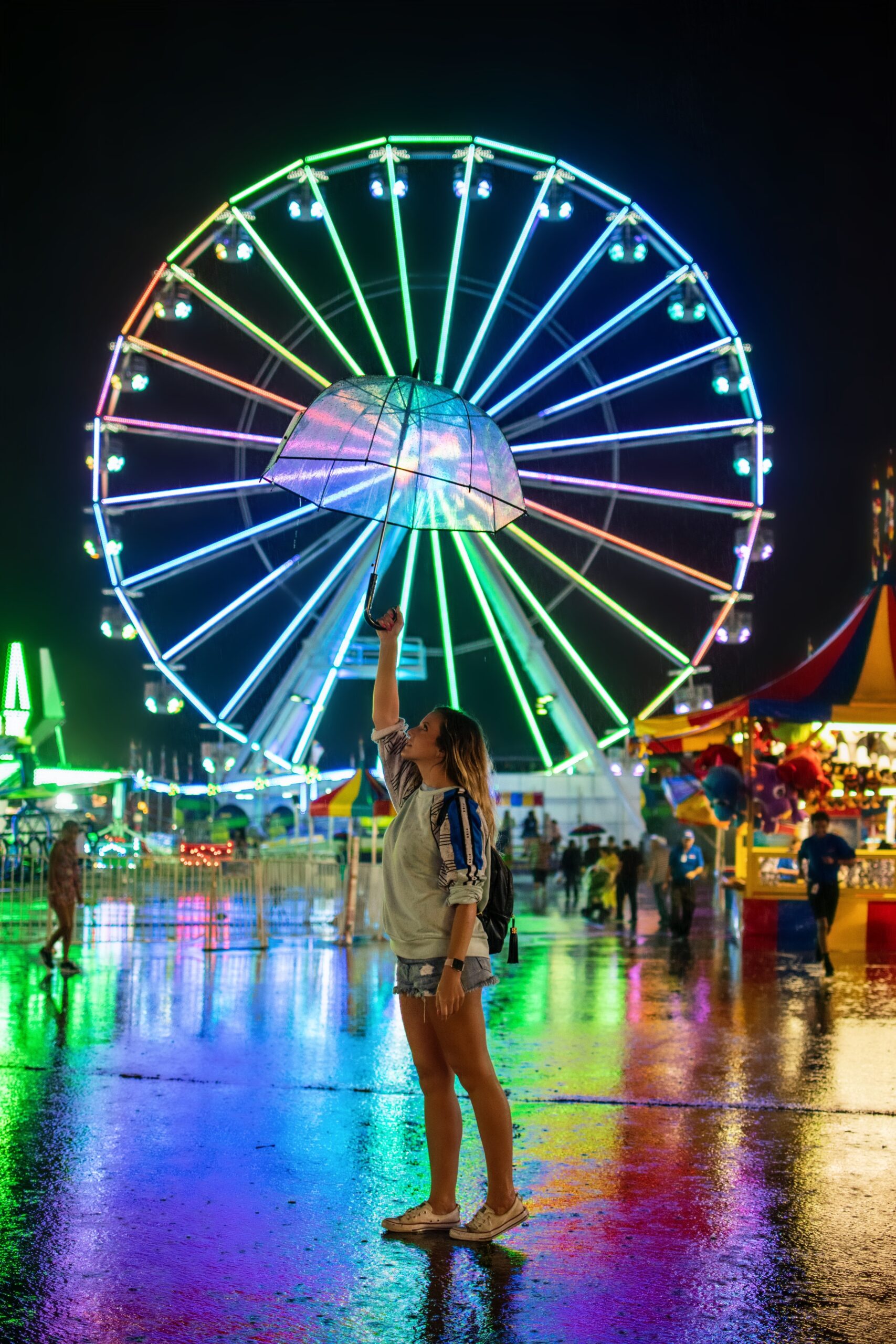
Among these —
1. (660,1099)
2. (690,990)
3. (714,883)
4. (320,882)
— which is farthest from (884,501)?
(660,1099)

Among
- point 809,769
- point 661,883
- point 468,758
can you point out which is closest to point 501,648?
point 661,883

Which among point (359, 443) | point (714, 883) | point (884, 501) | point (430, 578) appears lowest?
point (714, 883)

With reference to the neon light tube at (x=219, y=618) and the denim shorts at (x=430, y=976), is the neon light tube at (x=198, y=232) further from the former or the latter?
the denim shorts at (x=430, y=976)

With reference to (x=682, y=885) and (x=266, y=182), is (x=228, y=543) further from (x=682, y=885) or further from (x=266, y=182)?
(x=682, y=885)

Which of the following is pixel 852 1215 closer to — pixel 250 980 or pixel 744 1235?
pixel 744 1235

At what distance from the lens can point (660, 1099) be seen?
6.34m

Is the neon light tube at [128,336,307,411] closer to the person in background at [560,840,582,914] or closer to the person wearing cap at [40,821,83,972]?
the person in background at [560,840,582,914]

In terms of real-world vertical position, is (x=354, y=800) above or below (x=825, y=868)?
above

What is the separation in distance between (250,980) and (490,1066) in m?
6.95

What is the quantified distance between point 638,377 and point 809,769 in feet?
32.2

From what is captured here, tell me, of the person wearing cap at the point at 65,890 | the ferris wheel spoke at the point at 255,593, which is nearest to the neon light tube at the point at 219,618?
the ferris wheel spoke at the point at 255,593

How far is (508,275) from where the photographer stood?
22797 millimetres

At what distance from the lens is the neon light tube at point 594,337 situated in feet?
75.1

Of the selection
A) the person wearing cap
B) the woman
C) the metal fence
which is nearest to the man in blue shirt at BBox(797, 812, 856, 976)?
the metal fence
